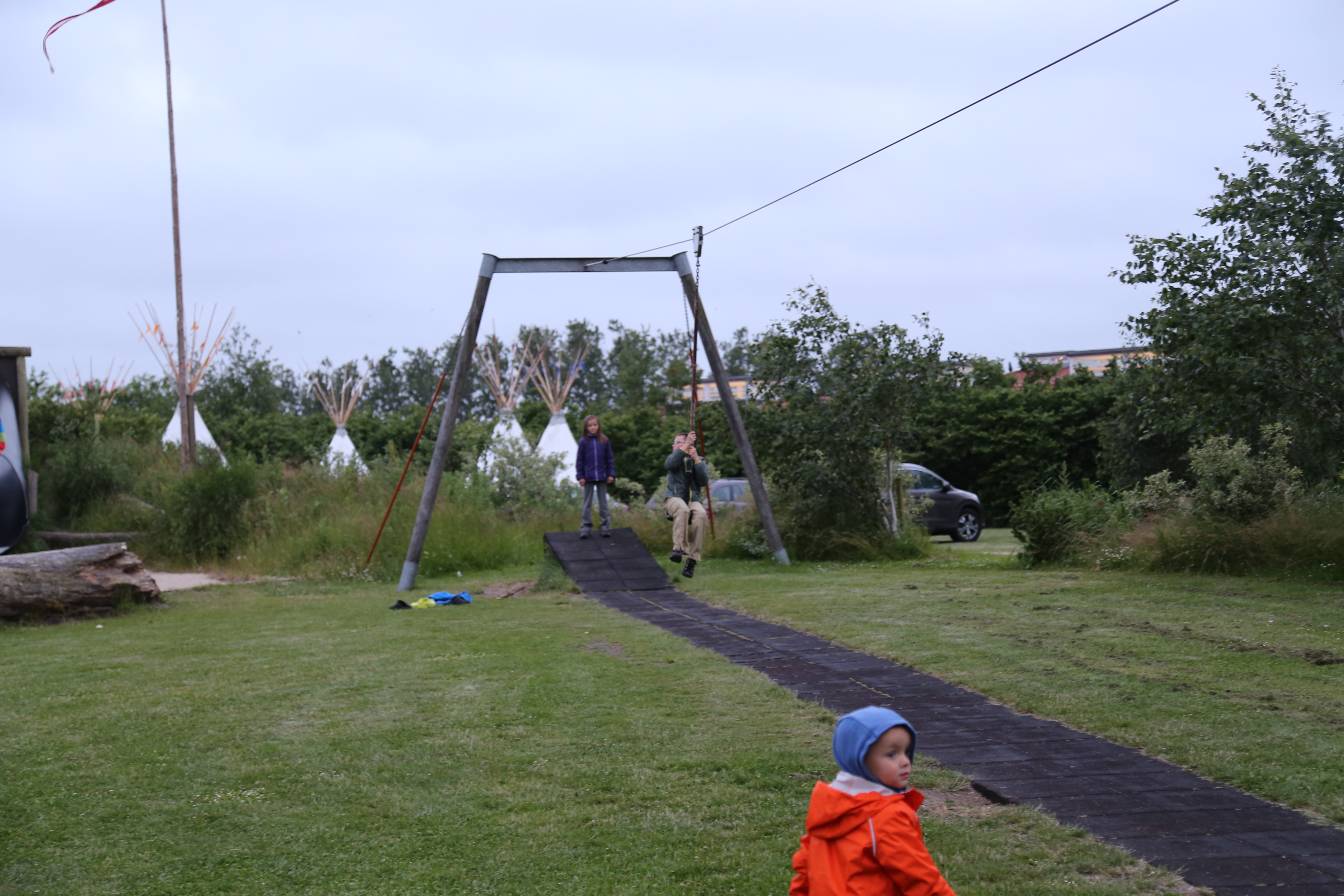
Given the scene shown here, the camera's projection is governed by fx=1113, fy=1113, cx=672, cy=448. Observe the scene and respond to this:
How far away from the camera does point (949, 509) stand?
22516mm

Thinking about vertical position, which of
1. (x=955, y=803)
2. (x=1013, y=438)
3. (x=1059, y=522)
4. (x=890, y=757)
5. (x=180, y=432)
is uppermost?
(x=180, y=432)

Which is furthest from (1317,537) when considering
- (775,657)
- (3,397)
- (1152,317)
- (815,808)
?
(3,397)

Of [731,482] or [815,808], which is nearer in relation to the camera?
[815,808]

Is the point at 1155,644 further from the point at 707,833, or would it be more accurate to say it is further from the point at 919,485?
the point at 919,485

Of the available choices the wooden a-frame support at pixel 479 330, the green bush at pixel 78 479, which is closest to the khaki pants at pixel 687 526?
the wooden a-frame support at pixel 479 330

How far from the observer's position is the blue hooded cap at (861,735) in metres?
2.74

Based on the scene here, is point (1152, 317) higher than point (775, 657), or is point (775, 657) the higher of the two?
point (1152, 317)

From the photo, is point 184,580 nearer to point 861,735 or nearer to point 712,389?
point 861,735

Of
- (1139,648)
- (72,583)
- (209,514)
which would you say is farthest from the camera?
(209,514)

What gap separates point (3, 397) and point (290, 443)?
1853cm

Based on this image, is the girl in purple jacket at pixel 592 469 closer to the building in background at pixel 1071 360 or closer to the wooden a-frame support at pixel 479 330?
the wooden a-frame support at pixel 479 330

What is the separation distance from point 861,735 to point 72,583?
11298mm

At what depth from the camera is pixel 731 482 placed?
2192 cm

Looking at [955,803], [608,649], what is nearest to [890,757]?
[955,803]
